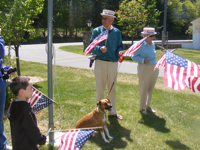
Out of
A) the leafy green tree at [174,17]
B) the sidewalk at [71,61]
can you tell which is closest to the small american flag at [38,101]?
the sidewalk at [71,61]

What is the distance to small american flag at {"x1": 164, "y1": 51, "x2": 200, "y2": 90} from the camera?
147 inches

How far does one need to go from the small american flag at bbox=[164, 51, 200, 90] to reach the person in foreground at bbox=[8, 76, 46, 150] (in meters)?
2.35

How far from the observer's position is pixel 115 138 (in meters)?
4.20

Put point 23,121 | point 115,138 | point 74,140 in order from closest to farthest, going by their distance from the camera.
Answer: point 23,121, point 74,140, point 115,138

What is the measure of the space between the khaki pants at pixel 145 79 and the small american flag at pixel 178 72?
46.6 inches

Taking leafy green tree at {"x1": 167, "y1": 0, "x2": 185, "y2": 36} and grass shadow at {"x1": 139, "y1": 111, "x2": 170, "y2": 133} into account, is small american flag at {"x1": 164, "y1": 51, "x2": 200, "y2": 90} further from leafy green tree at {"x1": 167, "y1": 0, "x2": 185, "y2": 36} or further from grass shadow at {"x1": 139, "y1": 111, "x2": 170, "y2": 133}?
leafy green tree at {"x1": 167, "y1": 0, "x2": 185, "y2": 36}

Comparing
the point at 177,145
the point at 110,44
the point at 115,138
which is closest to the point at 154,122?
the point at 177,145

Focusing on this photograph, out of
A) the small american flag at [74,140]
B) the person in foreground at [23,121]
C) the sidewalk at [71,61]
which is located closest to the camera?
the person in foreground at [23,121]

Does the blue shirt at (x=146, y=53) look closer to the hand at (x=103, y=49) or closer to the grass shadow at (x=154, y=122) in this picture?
the hand at (x=103, y=49)

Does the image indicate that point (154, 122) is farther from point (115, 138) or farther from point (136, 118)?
point (115, 138)

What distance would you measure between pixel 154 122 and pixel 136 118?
0.43m

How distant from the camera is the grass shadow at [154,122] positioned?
15.4 feet

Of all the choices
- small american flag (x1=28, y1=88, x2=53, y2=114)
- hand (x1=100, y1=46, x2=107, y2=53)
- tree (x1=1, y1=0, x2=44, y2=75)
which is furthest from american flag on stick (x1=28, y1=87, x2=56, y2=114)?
tree (x1=1, y1=0, x2=44, y2=75)

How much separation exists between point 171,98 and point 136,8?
14.8m
